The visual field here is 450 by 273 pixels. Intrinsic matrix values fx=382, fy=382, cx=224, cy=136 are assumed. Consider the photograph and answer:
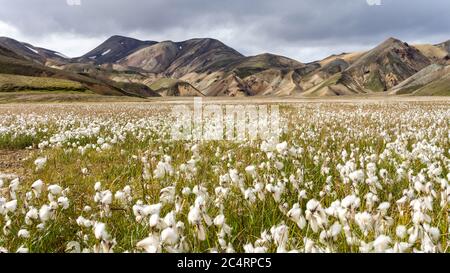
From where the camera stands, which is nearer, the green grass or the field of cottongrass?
the field of cottongrass

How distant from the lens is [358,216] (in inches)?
123

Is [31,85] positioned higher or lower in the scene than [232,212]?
higher

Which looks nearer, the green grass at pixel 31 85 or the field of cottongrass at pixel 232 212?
the field of cottongrass at pixel 232 212

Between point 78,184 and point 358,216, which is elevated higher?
point 358,216

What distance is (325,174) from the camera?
6172 millimetres

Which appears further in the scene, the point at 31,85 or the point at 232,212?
the point at 31,85

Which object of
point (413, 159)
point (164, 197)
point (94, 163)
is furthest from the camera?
point (94, 163)

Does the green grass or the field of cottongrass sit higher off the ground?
the green grass

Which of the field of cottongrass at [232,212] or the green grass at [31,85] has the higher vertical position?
the green grass at [31,85]
